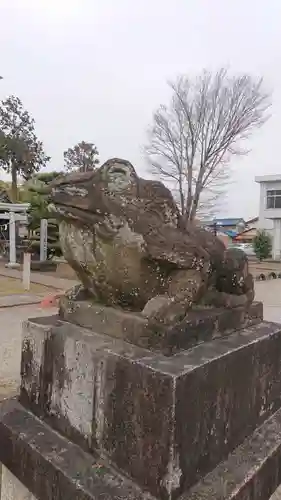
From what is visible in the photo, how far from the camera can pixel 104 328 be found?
1507 millimetres

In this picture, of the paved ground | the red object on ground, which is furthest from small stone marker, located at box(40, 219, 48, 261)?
the paved ground

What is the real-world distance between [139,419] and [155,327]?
31 cm

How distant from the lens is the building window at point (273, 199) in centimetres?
→ 2480

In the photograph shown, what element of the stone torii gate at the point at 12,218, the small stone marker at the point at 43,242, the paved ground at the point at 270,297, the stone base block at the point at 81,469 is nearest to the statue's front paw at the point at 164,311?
the stone base block at the point at 81,469

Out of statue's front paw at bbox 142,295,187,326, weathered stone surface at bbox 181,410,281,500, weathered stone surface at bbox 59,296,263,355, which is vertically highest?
statue's front paw at bbox 142,295,187,326

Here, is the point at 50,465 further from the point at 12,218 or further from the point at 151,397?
the point at 12,218

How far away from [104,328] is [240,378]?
580mm

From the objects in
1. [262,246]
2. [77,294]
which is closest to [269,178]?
[262,246]

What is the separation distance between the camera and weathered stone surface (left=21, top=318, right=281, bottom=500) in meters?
1.17

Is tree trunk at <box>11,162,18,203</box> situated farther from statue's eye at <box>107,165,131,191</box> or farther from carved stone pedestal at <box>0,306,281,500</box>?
statue's eye at <box>107,165,131,191</box>

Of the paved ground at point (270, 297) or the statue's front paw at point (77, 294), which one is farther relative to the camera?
the paved ground at point (270, 297)

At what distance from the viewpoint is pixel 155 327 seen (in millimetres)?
1351

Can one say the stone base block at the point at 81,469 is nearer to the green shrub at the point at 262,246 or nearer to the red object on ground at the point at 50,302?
the red object on ground at the point at 50,302

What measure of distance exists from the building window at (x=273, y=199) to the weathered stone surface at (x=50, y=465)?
2537cm
